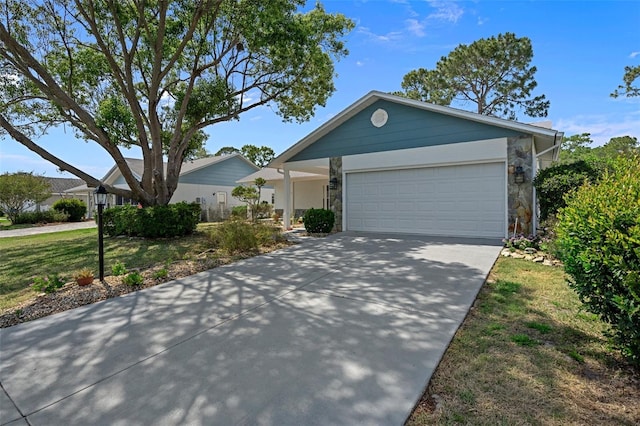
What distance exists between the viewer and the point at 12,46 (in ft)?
28.2

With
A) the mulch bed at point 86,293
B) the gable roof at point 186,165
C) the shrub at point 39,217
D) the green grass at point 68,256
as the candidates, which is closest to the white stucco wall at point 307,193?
the gable roof at point 186,165

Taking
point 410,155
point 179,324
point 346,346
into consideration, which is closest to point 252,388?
point 346,346

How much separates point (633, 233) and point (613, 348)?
108 centimetres

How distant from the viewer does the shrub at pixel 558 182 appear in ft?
25.1

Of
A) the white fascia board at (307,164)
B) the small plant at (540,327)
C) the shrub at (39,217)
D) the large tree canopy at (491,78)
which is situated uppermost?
the large tree canopy at (491,78)

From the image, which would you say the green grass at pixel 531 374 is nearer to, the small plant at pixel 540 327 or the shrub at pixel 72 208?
the small plant at pixel 540 327

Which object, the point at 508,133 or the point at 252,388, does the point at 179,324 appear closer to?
the point at 252,388

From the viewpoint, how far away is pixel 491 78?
21484 millimetres

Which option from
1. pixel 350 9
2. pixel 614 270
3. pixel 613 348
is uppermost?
pixel 350 9

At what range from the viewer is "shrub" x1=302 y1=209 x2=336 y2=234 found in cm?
1131

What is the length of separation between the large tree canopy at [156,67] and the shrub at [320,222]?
524 cm

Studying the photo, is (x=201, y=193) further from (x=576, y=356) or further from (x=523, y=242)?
(x=576, y=356)

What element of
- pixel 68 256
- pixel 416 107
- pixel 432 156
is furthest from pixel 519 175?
pixel 68 256

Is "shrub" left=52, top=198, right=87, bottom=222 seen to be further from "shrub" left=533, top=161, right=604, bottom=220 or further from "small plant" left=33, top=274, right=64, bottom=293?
"shrub" left=533, top=161, right=604, bottom=220
